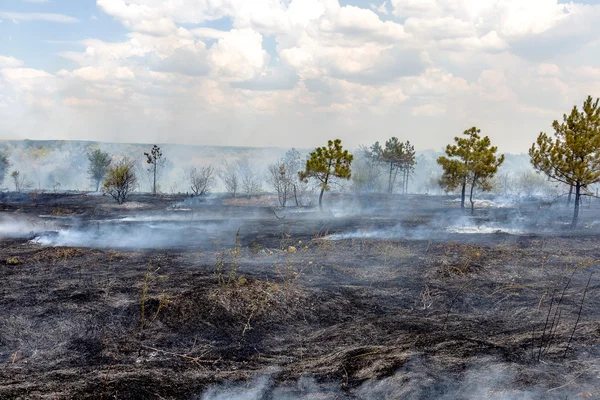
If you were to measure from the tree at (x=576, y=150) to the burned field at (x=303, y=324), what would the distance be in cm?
828

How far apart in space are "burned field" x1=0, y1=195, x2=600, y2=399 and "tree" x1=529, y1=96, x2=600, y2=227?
8.28 m

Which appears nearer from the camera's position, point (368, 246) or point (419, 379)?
point (419, 379)

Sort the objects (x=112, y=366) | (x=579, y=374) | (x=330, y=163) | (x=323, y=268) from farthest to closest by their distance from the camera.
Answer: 1. (x=330, y=163)
2. (x=323, y=268)
3. (x=112, y=366)
4. (x=579, y=374)

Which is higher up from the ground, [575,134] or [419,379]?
[575,134]

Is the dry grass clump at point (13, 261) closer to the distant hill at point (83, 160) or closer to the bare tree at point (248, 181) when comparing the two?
the bare tree at point (248, 181)

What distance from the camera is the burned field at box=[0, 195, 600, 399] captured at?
534 centimetres

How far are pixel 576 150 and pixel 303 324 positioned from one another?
71.6 feet

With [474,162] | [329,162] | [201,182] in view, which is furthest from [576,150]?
[201,182]

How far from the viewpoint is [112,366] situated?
6.19m

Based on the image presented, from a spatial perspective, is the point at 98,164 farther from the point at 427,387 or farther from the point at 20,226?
the point at 427,387

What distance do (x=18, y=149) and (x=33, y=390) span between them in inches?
5669

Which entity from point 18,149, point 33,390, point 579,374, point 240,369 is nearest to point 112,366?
point 33,390

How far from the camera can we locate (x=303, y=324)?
8562mm

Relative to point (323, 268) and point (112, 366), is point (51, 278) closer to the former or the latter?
point (112, 366)
